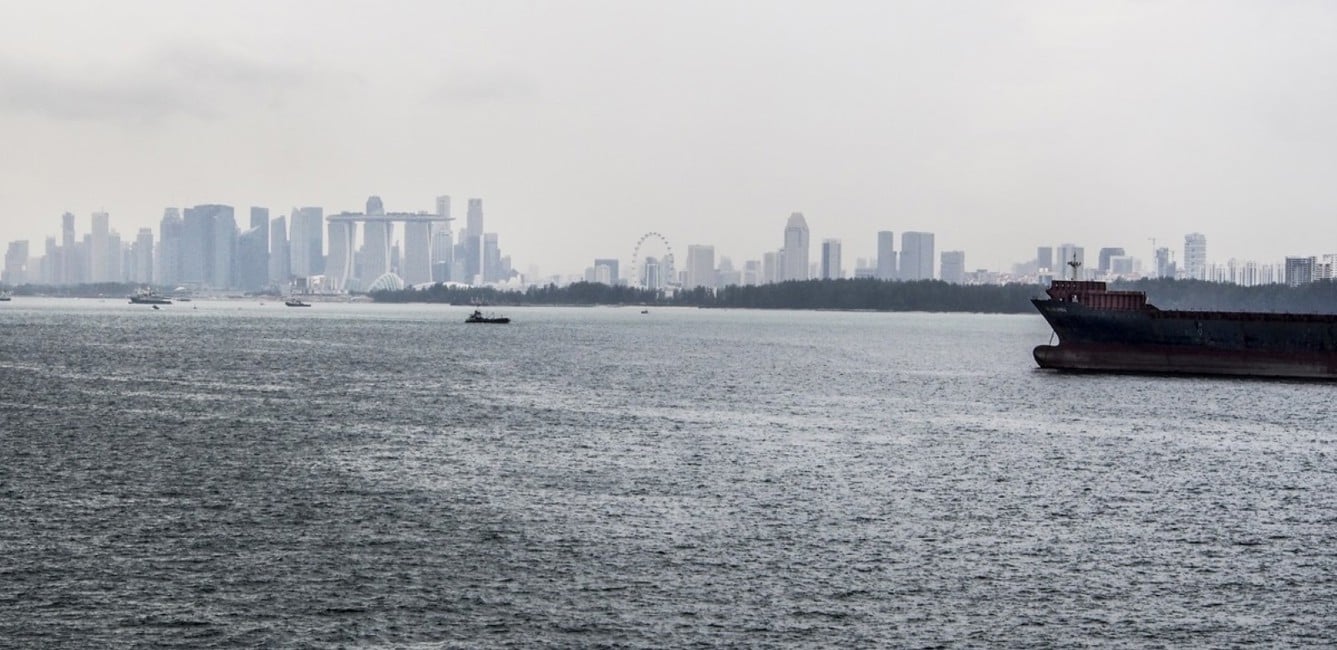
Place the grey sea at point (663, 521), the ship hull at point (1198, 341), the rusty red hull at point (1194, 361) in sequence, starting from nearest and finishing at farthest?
1. the grey sea at point (663, 521)
2. the ship hull at point (1198, 341)
3. the rusty red hull at point (1194, 361)

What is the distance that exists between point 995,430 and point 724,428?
12.5 m

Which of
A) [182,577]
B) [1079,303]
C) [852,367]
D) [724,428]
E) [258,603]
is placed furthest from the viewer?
[852,367]

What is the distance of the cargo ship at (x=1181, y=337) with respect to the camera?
8888 centimetres

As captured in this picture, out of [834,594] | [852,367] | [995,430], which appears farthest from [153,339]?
[834,594]

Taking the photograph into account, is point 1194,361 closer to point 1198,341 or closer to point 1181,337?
point 1198,341

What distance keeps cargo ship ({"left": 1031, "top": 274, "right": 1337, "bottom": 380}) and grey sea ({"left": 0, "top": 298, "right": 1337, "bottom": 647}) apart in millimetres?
12553

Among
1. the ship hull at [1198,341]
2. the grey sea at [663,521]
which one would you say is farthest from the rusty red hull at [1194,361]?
the grey sea at [663,521]

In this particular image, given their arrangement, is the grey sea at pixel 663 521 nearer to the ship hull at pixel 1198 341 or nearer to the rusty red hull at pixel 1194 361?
the ship hull at pixel 1198 341

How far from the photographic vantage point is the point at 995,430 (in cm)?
6147

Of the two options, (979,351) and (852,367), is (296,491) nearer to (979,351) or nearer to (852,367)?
(852,367)

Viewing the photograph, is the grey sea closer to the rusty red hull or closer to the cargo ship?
the cargo ship

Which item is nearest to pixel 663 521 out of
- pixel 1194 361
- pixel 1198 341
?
pixel 1198 341

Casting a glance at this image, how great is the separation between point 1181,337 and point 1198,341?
115 centimetres

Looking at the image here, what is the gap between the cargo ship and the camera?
88875 mm
